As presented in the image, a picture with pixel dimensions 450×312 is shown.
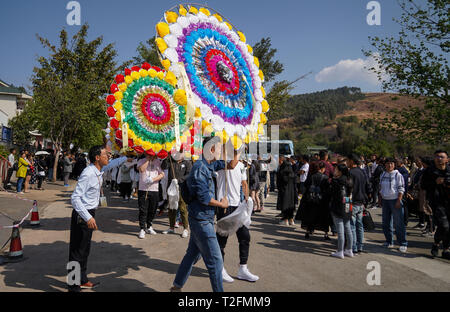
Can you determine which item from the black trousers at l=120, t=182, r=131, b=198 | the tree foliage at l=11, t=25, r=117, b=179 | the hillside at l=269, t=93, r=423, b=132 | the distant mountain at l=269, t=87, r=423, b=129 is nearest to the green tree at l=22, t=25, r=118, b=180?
the tree foliage at l=11, t=25, r=117, b=179

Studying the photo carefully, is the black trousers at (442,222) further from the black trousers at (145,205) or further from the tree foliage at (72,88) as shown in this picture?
the tree foliage at (72,88)

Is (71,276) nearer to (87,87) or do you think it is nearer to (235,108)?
(235,108)

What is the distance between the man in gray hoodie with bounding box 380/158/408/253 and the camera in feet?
20.9

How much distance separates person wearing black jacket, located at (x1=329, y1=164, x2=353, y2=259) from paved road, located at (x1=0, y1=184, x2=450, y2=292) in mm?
258

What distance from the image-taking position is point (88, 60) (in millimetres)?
21547

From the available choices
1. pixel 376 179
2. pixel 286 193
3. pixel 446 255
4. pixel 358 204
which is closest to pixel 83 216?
pixel 358 204

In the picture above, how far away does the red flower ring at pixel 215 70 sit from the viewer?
11.6ft

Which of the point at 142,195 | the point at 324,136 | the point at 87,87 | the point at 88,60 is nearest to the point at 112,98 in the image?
the point at 142,195

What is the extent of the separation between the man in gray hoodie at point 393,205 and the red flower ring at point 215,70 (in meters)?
4.65

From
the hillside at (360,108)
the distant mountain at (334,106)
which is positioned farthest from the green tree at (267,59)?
the hillside at (360,108)

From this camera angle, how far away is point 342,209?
5.85 m

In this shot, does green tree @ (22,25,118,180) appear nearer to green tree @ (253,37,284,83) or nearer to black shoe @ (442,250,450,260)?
green tree @ (253,37,284,83)

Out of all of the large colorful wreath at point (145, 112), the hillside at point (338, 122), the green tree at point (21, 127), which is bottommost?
the large colorful wreath at point (145, 112)

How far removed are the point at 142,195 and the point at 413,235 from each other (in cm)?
702
